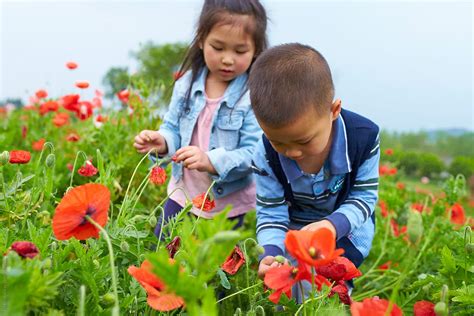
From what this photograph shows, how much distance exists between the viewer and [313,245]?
4.45ft

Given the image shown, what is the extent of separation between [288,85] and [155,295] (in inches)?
29.8

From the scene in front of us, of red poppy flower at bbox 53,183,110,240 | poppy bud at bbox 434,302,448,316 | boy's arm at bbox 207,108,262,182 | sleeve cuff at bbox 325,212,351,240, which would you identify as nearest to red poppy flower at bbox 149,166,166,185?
boy's arm at bbox 207,108,262,182

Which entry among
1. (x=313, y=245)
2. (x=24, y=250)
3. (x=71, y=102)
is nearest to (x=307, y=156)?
(x=313, y=245)

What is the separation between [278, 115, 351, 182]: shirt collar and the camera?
7.13 ft

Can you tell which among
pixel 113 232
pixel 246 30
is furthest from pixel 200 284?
pixel 246 30

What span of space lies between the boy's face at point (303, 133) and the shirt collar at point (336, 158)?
0.58 ft

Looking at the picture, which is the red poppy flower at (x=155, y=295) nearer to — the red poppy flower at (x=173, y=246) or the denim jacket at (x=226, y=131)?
the red poppy flower at (x=173, y=246)

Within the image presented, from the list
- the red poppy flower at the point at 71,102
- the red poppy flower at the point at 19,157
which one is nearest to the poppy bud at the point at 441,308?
the red poppy flower at the point at 19,157

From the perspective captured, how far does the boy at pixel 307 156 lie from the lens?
6.08 feet

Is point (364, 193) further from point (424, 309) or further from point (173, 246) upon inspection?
point (173, 246)

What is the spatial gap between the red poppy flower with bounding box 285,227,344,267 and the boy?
0.49m

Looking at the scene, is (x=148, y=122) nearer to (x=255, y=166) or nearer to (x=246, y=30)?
(x=246, y=30)

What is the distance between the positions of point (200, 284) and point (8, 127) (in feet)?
13.4

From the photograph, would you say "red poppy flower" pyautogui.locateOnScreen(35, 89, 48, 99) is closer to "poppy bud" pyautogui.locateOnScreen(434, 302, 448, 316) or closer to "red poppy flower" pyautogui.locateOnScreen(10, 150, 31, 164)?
"red poppy flower" pyautogui.locateOnScreen(10, 150, 31, 164)
